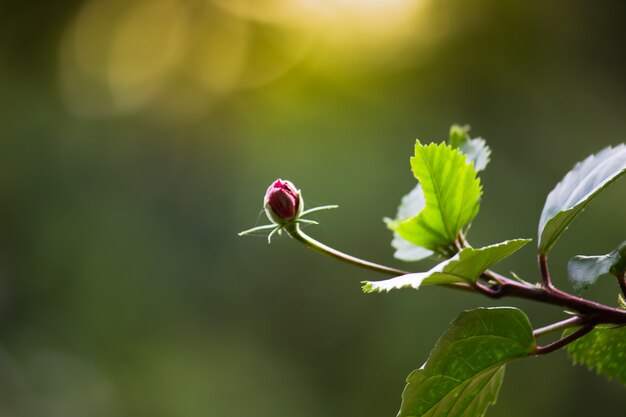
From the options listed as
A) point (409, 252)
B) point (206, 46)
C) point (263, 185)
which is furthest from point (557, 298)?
point (206, 46)

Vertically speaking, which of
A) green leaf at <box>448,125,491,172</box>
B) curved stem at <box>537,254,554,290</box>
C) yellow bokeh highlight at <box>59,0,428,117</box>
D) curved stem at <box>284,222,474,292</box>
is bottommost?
curved stem at <box>537,254,554,290</box>

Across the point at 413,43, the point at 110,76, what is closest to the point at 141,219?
the point at 110,76

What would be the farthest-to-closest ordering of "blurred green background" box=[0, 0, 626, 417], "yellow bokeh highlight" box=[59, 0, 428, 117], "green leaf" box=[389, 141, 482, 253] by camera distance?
"yellow bokeh highlight" box=[59, 0, 428, 117], "blurred green background" box=[0, 0, 626, 417], "green leaf" box=[389, 141, 482, 253]

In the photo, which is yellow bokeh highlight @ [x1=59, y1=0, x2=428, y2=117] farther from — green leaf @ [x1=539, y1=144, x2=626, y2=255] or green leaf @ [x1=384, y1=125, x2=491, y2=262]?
green leaf @ [x1=539, y1=144, x2=626, y2=255]

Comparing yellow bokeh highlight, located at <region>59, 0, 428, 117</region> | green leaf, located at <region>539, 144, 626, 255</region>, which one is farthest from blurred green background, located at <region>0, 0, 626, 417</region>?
green leaf, located at <region>539, 144, 626, 255</region>

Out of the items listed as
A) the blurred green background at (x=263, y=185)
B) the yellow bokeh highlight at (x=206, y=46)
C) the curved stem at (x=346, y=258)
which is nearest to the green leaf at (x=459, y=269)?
the curved stem at (x=346, y=258)

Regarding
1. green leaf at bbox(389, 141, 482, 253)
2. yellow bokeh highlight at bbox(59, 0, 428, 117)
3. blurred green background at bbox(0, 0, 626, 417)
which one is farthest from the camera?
yellow bokeh highlight at bbox(59, 0, 428, 117)

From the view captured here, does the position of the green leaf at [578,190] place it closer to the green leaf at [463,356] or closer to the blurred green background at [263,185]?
the green leaf at [463,356]
